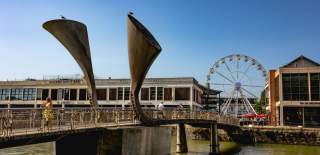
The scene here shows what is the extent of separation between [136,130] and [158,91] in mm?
54572

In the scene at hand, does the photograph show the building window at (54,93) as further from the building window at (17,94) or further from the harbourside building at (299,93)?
the harbourside building at (299,93)

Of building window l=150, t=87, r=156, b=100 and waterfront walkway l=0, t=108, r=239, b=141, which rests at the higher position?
building window l=150, t=87, r=156, b=100

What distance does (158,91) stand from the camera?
2987 inches

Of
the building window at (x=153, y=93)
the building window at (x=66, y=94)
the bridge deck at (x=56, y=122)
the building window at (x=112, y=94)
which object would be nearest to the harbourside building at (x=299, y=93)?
the building window at (x=153, y=93)

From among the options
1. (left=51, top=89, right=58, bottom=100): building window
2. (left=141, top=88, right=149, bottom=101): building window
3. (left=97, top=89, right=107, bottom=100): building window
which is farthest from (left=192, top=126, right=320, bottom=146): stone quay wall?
(left=51, top=89, right=58, bottom=100): building window

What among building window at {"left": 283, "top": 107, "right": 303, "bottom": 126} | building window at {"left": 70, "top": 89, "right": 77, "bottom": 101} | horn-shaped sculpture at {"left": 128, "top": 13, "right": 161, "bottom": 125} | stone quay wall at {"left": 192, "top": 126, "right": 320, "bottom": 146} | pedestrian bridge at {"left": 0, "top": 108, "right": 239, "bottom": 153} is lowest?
stone quay wall at {"left": 192, "top": 126, "right": 320, "bottom": 146}

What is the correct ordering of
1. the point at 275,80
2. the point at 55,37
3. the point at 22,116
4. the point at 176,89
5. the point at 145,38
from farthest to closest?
the point at 176,89, the point at 275,80, the point at 55,37, the point at 145,38, the point at 22,116

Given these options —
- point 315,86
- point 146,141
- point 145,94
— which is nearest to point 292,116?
point 315,86

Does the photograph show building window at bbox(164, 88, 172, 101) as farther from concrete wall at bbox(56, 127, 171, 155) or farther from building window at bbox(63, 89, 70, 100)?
concrete wall at bbox(56, 127, 171, 155)

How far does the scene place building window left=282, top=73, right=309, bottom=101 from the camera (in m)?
58.7

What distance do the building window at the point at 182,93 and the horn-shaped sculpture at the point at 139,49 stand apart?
51154 mm

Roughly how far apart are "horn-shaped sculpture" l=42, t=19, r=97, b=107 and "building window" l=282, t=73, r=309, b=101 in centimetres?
4235

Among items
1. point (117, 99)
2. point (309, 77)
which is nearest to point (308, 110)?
point (309, 77)

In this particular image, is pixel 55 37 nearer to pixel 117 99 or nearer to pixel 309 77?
pixel 309 77
